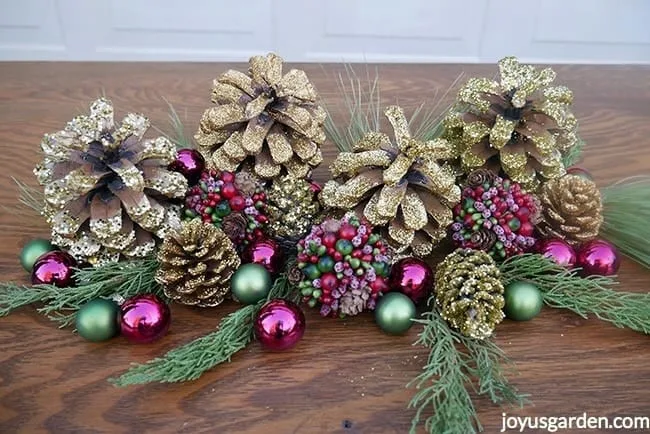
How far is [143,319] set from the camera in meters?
0.56

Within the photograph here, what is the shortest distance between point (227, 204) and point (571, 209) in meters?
0.33

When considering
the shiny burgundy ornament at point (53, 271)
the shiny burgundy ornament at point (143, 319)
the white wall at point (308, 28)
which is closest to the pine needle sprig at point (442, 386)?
the shiny burgundy ornament at point (143, 319)

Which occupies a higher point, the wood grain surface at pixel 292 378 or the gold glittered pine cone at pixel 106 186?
the gold glittered pine cone at pixel 106 186

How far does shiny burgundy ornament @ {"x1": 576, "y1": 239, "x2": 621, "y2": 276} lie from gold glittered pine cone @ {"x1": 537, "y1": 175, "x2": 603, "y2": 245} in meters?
0.02

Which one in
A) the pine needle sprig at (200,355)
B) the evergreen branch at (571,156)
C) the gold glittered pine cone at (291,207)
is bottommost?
the pine needle sprig at (200,355)

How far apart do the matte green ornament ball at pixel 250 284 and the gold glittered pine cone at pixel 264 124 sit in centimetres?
9

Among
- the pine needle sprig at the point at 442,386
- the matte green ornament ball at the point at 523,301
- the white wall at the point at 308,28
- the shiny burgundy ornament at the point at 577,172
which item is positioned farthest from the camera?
the white wall at the point at 308,28

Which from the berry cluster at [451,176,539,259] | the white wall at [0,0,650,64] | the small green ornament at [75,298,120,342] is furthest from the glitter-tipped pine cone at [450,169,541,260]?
the white wall at [0,0,650,64]

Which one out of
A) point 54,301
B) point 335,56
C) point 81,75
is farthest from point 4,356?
point 335,56

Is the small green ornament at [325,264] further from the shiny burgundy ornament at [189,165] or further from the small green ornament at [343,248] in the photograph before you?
the shiny burgundy ornament at [189,165]

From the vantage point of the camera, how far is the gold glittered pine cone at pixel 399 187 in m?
0.60

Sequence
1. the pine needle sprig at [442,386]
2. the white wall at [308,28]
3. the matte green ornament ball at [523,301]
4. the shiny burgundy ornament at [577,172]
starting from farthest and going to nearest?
1. the white wall at [308,28]
2. the shiny burgundy ornament at [577,172]
3. the matte green ornament ball at [523,301]
4. the pine needle sprig at [442,386]

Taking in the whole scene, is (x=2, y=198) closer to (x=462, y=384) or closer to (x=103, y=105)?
(x=103, y=105)

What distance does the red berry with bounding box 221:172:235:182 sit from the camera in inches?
24.4
